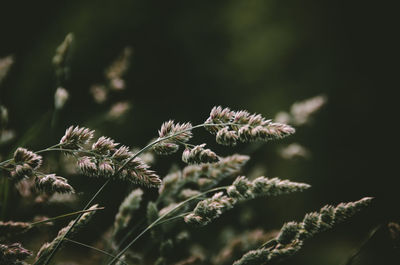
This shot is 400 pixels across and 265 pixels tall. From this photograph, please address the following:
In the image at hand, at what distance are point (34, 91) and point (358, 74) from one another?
280 cm

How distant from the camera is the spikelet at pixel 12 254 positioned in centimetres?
55

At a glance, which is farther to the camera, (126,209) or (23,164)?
(126,209)

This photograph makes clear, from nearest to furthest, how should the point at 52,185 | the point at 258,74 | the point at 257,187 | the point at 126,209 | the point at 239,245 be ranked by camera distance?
the point at 52,185, the point at 257,187, the point at 126,209, the point at 239,245, the point at 258,74

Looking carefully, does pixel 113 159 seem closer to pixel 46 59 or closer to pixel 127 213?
pixel 127 213

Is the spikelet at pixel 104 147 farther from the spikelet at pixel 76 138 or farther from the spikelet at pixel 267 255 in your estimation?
the spikelet at pixel 267 255

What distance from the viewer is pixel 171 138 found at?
0.60 metres

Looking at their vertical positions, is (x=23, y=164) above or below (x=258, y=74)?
below

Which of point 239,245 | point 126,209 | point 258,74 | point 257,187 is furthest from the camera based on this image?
point 258,74

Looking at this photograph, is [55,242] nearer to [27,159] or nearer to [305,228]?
[27,159]

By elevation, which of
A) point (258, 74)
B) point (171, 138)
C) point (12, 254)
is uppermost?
point (258, 74)

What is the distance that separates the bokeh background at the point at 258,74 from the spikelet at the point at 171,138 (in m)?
1.65

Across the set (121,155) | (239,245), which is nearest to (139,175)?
(121,155)

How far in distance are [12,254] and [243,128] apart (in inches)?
18.1

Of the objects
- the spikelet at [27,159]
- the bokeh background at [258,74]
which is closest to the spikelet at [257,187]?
the spikelet at [27,159]
